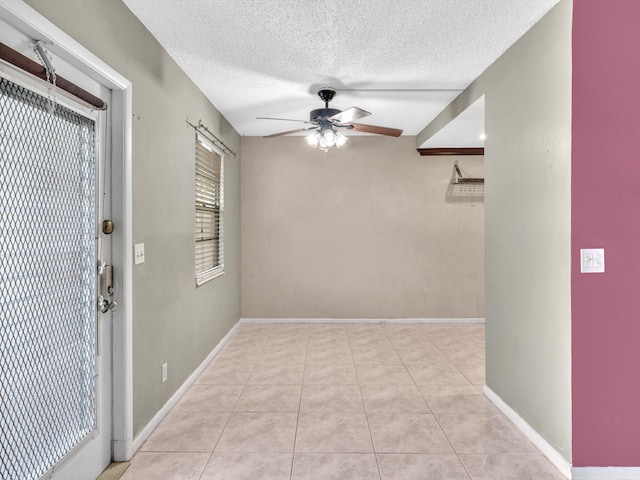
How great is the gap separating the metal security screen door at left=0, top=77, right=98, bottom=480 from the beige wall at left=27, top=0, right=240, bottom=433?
335 millimetres

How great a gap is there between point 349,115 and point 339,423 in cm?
231

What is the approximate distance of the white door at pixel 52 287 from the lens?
137 cm

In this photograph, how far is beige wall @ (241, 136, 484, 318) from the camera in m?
5.05

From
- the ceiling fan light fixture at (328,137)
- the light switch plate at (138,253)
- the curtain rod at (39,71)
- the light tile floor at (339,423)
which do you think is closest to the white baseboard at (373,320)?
the light tile floor at (339,423)

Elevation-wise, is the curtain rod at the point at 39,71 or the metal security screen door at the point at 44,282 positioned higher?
the curtain rod at the point at 39,71

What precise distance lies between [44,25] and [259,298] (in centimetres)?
398

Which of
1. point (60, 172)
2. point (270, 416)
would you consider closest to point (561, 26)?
point (60, 172)

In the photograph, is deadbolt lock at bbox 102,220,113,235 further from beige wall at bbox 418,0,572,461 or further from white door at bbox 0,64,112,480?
beige wall at bbox 418,0,572,461

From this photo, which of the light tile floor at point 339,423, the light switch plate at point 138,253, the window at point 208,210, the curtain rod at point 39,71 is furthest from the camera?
the window at point 208,210
